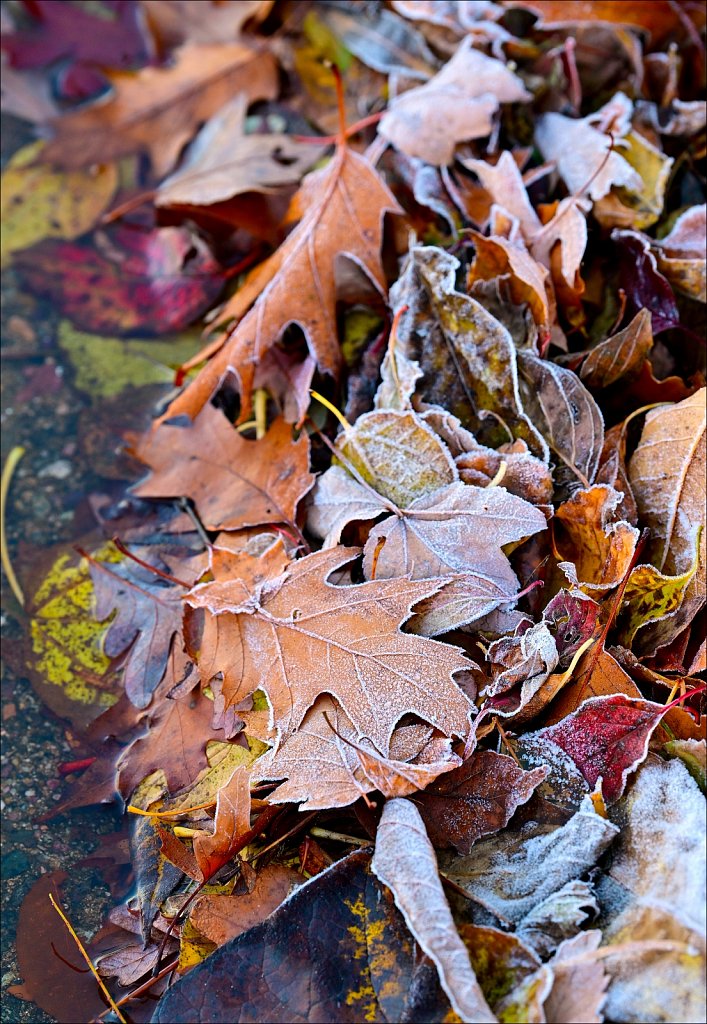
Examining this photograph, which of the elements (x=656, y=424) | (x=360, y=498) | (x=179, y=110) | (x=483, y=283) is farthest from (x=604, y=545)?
(x=179, y=110)

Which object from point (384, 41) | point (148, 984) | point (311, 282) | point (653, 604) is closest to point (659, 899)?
point (653, 604)

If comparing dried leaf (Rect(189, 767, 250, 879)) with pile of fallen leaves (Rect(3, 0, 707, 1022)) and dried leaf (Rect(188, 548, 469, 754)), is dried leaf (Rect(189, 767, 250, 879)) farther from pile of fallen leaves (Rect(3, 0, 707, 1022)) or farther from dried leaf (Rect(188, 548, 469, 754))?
dried leaf (Rect(188, 548, 469, 754))

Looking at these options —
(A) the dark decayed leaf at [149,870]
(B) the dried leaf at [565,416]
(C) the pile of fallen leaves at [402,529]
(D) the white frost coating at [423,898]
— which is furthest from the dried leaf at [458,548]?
(A) the dark decayed leaf at [149,870]

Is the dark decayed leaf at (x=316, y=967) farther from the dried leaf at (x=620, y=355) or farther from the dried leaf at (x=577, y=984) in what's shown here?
the dried leaf at (x=620, y=355)

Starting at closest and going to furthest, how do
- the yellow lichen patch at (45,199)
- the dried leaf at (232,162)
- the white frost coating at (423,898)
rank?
the white frost coating at (423,898) < the dried leaf at (232,162) < the yellow lichen patch at (45,199)

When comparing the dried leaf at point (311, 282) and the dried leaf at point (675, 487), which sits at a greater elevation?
the dried leaf at point (311, 282)

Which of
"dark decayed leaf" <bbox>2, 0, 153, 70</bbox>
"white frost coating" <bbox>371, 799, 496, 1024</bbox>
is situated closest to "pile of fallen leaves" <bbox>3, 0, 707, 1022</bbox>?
"white frost coating" <bbox>371, 799, 496, 1024</bbox>

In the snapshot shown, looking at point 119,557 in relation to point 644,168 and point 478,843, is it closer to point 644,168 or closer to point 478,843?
point 478,843

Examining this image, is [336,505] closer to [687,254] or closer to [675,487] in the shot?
[675,487]
